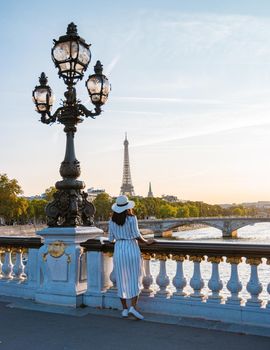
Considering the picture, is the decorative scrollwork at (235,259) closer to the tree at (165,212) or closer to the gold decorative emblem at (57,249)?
the gold decorative emblem at (57,249)

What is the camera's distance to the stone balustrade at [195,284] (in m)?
5.60

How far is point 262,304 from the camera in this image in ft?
18.2

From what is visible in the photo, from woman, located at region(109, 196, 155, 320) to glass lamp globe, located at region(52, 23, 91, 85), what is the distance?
2511mm

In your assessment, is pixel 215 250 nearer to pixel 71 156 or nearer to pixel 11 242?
pixel 71 156

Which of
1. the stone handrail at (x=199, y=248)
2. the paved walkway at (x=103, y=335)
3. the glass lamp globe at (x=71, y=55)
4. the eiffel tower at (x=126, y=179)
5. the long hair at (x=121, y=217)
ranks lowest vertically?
the paved walkway at (x=103, y=335)

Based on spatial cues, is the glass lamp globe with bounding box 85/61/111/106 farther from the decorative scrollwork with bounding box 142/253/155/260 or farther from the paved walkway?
the paved walkway

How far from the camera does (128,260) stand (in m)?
5.89

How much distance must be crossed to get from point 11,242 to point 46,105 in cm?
234

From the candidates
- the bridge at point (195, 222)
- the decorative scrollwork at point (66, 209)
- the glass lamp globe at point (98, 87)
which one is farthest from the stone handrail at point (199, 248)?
the bridge at point (195, 222)

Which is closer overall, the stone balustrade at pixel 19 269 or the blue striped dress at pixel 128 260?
the blue striped dress at pixel 128 260

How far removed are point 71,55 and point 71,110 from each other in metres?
0.85

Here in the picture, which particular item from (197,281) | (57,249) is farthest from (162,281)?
(57,249)

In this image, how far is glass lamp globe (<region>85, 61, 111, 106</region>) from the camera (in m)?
7.33

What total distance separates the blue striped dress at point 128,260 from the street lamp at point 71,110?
1.35 m
